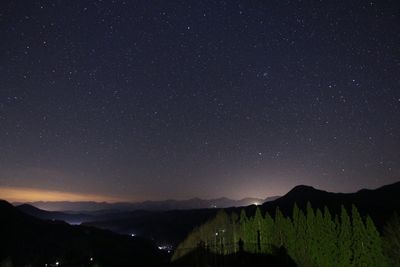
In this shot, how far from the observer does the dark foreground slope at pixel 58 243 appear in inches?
5123

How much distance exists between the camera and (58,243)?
149750 millimetres

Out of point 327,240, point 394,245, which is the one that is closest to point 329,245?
point 327,240

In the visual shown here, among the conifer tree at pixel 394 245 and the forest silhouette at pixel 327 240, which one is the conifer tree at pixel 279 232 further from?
the conifer tree at pixel 394 245

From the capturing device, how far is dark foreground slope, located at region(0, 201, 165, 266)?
130125 mm

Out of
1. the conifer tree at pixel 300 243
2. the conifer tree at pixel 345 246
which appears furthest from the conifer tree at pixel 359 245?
the conifer tree at pixel 300 243

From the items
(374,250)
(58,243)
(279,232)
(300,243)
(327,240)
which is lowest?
(58,243)

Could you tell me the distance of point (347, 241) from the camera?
50.6 metres

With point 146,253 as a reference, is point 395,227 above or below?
above

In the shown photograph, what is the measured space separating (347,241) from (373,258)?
3756 millimetres

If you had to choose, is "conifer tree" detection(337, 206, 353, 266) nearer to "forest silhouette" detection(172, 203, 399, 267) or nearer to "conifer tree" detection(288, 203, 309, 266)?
"forest silhouette" detection(172, 203, 399, 267)

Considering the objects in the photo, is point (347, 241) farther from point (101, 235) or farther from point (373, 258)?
point (101, 235)

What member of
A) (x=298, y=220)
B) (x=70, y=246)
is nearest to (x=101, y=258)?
(x=70, y=246)

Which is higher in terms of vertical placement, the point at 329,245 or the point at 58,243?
the point at 329,245

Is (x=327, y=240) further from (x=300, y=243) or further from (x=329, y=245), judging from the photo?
(x=300, y=243)
